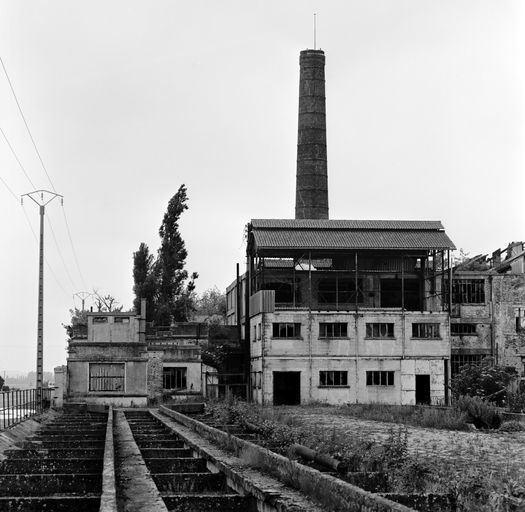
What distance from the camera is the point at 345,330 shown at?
5091 cm

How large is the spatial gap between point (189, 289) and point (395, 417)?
36662mm

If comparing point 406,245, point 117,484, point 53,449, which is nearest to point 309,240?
point 406,245

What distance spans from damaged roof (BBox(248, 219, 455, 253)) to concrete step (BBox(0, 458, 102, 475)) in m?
36.2

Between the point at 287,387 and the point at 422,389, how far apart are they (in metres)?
7.02

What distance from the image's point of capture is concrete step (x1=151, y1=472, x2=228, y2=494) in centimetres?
1176

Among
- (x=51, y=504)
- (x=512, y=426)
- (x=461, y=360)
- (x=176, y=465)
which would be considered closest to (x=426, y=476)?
(x=51, y=504)

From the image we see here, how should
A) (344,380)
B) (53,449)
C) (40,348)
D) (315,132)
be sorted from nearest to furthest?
(53,449)
(40,348)
(344,380)
(315,132)

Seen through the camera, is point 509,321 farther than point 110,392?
Yes

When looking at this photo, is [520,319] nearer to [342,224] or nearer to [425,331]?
[425,331]

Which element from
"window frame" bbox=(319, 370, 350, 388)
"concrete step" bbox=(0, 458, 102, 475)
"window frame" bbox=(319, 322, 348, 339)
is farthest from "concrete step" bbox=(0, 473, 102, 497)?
"window frame" bbox=(319, 322, 348, 339)

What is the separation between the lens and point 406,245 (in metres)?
52.1

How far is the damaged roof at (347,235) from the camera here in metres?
51.5

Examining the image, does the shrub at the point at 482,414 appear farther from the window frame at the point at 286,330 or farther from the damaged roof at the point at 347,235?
the damaged roof at the point at 347,235

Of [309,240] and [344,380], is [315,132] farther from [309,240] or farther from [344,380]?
[344,380]
